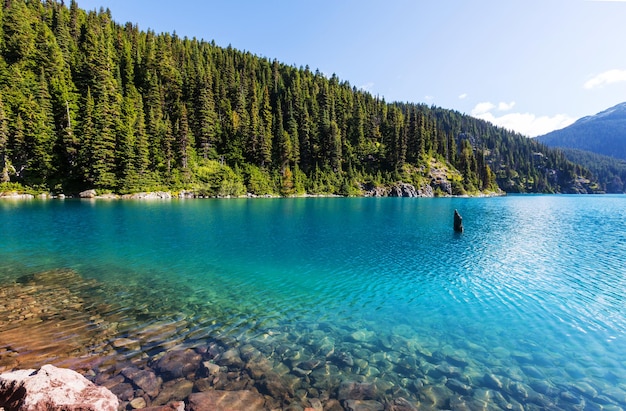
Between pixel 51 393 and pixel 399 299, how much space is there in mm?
14927

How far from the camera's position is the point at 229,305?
1532 centimetres

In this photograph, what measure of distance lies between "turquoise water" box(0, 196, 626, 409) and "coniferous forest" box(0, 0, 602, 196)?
64.8 metres

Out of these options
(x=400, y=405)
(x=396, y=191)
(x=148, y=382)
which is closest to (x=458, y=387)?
(x=400, y=405)

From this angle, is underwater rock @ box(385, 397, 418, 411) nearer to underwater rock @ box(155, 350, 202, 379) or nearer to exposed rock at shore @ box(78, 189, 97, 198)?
underwater rock @ box(155, 350, 202, 379)

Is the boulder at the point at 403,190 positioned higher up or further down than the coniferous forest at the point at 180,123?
further down

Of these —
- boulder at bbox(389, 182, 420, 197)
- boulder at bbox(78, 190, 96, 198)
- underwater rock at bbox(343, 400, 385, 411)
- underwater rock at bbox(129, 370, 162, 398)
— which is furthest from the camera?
boulder at bbox(389, 182, 420, 197)

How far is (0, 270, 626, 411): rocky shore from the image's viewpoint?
8484 millimetres

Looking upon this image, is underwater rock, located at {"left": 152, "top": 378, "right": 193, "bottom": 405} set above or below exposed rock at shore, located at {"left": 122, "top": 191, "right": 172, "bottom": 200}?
below

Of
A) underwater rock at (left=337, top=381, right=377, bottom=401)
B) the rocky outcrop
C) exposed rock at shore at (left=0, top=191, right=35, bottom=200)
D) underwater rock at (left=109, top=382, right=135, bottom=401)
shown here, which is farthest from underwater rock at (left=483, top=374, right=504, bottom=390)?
the rocky outcrop

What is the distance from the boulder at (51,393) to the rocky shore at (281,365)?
1.20 meters

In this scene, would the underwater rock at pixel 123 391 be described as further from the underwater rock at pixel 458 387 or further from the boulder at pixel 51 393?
the underwater rock at pixel 458 387

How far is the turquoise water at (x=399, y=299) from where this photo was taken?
1009 centimetres

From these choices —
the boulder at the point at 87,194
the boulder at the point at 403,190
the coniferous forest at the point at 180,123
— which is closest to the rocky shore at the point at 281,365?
the boulder at the point at 87,194

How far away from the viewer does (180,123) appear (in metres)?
107
